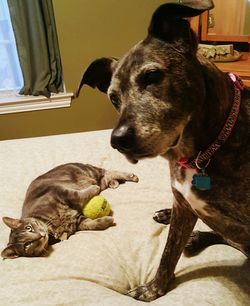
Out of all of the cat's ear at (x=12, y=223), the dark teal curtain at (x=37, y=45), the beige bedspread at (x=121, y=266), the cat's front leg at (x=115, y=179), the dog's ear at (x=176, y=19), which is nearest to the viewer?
the dog's ear at (x=176, y=19)

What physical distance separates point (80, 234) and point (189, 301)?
0.61 m

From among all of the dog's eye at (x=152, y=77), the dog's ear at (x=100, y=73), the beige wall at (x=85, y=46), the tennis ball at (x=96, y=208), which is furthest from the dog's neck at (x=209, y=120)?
the beige wall at (x=85, y=46)

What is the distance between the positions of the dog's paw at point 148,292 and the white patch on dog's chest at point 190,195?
13.3 inches

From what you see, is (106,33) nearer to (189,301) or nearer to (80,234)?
(80,234)

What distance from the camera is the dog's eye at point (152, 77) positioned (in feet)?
3.13

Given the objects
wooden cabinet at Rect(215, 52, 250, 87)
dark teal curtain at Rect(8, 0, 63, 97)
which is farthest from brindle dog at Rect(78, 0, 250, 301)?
dark teal curtain at Rect(8, 0, 63, 97)

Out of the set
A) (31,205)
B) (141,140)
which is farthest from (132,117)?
(31,205)

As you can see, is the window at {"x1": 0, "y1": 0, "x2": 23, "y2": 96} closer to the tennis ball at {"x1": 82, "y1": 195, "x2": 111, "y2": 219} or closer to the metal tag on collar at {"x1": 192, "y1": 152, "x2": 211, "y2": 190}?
the tennis ball at {"x1": 82, "y1": 195, "x2": 111, "y2": 219}

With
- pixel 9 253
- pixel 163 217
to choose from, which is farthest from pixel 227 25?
pixel 9 253

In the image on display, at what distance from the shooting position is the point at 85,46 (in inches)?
120

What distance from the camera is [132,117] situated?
0.97 metres

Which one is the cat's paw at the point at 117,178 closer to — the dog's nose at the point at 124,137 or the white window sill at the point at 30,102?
the dog's nose at the point at 124,137

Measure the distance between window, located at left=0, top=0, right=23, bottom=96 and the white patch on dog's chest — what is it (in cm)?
249

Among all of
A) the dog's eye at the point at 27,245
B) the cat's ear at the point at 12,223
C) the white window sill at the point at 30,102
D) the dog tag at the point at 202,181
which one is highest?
the dog tag at the point at 202,181
